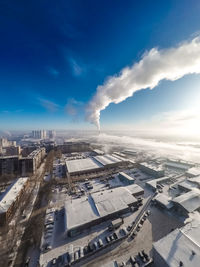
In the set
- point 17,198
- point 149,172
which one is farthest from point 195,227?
point 17,198

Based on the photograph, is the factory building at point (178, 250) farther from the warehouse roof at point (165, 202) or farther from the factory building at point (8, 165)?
the factory building at point (8, 165)

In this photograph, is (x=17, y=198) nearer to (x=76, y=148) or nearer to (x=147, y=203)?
(x=147, y=203)

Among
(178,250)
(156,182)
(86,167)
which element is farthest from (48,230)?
(156,182)

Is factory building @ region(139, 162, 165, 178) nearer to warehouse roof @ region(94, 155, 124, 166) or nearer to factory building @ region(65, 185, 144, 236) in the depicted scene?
warehouse roof @ region(94, 155, 124, 166)

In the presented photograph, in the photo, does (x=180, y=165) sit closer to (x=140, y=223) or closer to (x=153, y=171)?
(x=153, y=171)

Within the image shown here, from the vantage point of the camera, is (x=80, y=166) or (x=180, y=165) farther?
(x=180, y=165)

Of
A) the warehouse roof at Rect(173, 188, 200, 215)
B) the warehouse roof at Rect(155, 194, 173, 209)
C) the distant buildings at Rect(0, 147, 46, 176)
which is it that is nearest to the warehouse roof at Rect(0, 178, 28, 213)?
the distant buildings at Rect(0, 147, 46, 176)
